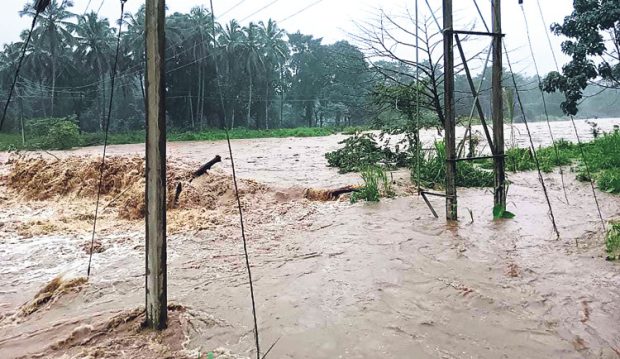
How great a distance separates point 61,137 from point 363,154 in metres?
21.8

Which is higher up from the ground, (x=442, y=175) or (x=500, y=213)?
(x=442, y=175)

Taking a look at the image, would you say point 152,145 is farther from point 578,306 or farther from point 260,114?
point 260,114

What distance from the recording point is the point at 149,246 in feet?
11.0

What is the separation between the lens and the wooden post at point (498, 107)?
6.54 meters

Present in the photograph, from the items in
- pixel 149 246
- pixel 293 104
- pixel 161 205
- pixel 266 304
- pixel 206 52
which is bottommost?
pixel 266 304

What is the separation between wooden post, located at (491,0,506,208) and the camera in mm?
6535

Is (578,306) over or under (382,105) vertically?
under

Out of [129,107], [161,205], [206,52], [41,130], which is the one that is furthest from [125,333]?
[129,107]

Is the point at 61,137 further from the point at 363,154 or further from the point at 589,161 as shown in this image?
the point at 589,161

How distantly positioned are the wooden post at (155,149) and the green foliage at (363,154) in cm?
954

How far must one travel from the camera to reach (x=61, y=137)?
27344mm

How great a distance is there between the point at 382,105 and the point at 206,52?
1258 inches

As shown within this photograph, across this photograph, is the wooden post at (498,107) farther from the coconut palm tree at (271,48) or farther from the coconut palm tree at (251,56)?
the coconut palm tree at (271,48)

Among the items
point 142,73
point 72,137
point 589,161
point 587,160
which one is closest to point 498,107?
point 589,161
